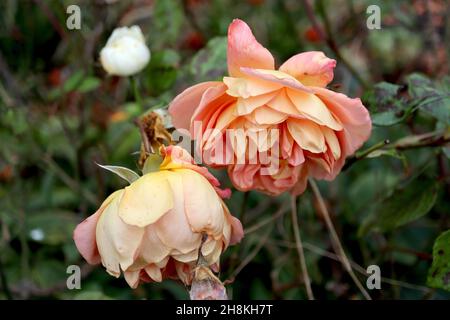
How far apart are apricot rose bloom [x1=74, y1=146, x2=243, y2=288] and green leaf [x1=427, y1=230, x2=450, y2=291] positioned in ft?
0.63

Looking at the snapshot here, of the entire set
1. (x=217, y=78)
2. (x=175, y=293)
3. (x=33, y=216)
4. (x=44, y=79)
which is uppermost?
(x=44, y=79)

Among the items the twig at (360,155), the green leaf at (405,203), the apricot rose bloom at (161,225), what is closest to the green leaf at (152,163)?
the apricot rose bloom at (161,225)

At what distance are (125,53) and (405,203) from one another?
341 mm

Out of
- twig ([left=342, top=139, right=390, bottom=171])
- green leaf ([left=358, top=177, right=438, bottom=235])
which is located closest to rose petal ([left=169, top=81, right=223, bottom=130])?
twig ([left=342, top=139, right=390, bottom=171])

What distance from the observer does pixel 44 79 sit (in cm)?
142

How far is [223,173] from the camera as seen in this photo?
1028mm

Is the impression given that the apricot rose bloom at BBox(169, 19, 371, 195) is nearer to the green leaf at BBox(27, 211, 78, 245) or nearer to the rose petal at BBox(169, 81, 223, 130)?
the rose petal at BBox(169, 81, 223, 130)

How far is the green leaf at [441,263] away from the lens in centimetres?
59

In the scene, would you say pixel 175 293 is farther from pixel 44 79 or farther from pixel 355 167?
pixel 44 79

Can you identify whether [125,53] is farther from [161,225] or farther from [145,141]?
[161,225]

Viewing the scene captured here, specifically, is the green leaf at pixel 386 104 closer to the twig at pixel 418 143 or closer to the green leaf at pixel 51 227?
the twig at pixel 418 143

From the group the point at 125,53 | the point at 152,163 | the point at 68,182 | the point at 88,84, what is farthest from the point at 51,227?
the point at 152,163

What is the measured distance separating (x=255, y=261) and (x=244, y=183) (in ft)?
1.49
